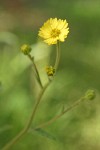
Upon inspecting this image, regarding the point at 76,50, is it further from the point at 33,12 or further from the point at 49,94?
the point at 33,12

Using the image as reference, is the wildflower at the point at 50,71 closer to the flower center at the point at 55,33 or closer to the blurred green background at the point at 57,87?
the flower center at the point at 55,33

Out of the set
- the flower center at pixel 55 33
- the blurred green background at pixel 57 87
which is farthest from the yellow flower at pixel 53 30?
the blurred green background at pixel 57 87

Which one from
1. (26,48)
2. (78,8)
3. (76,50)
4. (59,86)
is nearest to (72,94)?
(59,86)

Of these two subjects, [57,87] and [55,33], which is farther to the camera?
[57,87]

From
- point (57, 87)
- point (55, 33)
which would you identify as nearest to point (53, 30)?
point (55, 33)

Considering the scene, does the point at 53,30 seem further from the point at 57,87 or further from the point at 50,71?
the point at 57,87

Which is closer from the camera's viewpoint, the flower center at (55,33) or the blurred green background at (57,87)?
the flower center at (55,33)
